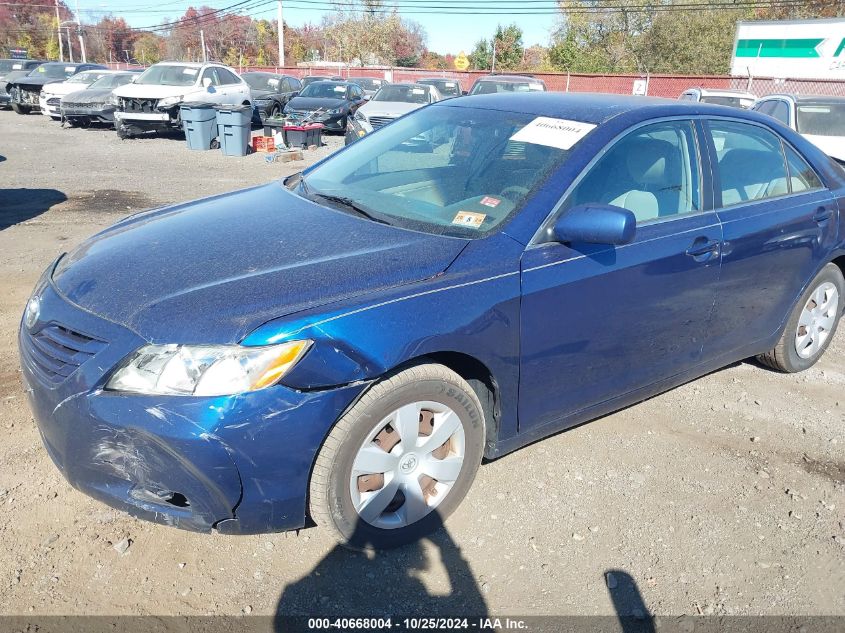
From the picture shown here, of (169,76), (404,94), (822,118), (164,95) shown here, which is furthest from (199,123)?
(822,118)

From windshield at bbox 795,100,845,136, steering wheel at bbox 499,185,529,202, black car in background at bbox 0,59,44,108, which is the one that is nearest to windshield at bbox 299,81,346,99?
black car in background at bbox 0,59,44,108

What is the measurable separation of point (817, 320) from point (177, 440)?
421 centimetres

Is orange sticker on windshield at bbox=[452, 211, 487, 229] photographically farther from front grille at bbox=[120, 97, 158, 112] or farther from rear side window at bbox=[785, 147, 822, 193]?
front grille at bbox=[120, 97, 158, 112]

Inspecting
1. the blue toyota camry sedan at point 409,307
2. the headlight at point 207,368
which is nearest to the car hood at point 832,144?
the blue toyota camry sedan at point 409,307

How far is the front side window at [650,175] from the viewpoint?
3.23 metres

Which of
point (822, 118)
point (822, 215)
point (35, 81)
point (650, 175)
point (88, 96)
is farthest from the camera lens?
point (35, 81)

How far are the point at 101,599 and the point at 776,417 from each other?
3.71 metres

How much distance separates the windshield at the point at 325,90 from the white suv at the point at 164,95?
266 cm

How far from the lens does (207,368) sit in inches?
91.7

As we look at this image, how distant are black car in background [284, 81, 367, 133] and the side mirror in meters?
14.7

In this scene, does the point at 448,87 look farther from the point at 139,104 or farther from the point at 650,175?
the point at 650,175

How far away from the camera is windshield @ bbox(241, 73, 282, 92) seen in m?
22.0

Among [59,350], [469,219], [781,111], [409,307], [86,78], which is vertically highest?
[86,78]

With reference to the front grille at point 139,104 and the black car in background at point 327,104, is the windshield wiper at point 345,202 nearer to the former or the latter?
the black car in background at point 327,104
